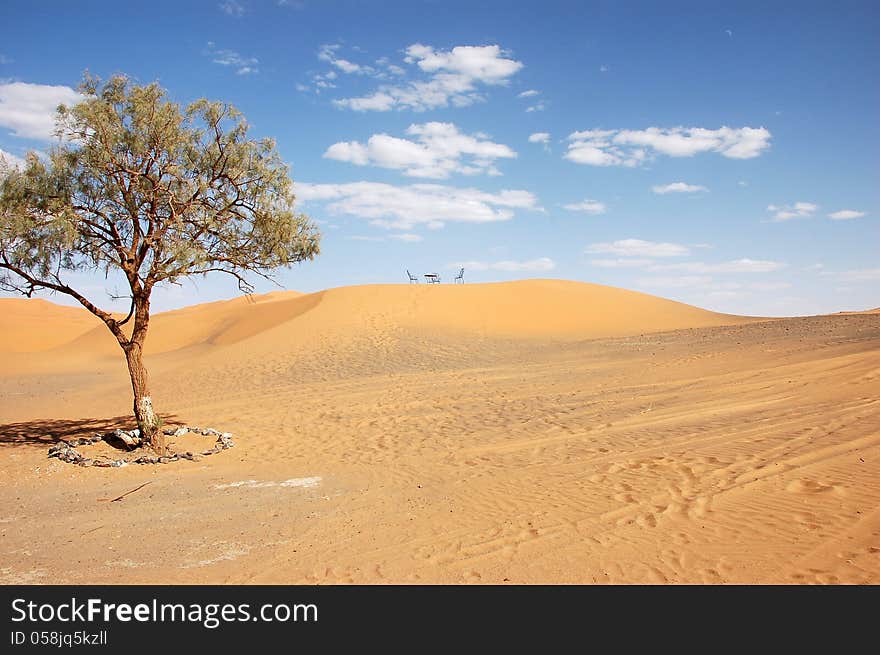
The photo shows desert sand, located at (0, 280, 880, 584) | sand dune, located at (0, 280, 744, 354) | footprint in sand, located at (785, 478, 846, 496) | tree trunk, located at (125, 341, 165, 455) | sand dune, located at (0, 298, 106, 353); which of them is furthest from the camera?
sand dune, located at (0, 298, 106, 353)

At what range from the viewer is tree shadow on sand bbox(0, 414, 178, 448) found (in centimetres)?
1260

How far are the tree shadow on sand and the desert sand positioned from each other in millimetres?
122

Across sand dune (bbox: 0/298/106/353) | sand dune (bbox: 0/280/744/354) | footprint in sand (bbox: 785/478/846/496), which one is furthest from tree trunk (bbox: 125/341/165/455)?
sand dune (bbox: 0/298/106/353)

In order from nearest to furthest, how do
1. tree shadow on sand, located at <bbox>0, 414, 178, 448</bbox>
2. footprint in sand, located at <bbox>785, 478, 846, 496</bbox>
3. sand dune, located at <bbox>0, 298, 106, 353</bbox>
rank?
footprint in sand, located at <bbox>785, 478, 846, 496</bbox>, tree shadow on sand, located at <bbox>0, 414, 178, 448</bbox>, sand dune, located at <bbox>0, 298, 106, 353</bbox>

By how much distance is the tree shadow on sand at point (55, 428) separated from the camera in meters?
12.6

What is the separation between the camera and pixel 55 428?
1418 cm

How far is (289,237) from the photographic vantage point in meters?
11.8

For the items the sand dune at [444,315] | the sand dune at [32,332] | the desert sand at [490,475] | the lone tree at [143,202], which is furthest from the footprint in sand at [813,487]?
the sand dune at [32,332]

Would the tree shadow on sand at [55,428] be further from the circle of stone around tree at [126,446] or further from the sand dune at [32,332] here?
the sand dune at [32,332]

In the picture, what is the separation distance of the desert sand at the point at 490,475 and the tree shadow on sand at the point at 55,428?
4.8 inches

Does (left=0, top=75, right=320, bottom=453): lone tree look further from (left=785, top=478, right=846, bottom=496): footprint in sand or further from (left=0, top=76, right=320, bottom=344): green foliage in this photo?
(left=785, top=478, right=846, bottom=496): footprint in sand

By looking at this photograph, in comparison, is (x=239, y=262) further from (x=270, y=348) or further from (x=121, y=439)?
(x=270, y=348)
